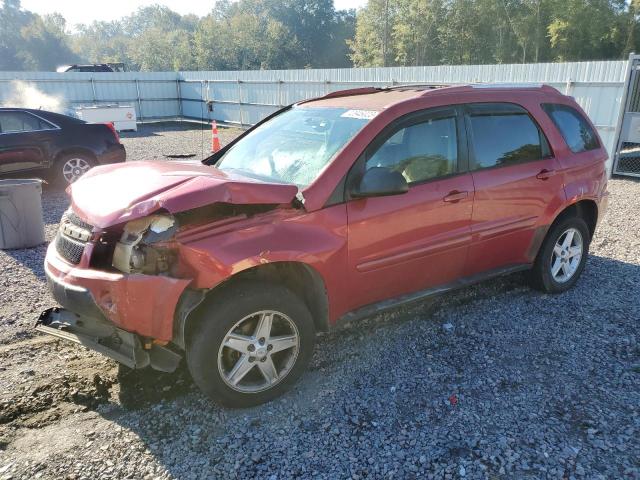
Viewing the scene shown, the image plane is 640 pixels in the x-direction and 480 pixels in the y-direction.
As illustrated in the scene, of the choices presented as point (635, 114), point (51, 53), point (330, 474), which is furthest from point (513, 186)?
point (51, 53)

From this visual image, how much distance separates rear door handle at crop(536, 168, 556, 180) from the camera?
14.2ft

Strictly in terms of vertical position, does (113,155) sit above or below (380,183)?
below

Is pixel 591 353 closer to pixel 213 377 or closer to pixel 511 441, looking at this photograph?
pixel 511 441

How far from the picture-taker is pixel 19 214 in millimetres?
6047

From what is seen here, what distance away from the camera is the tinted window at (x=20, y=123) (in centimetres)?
854

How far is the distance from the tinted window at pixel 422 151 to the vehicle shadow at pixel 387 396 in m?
1.34

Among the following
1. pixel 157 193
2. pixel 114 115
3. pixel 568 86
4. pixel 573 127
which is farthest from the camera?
pixel 114 115

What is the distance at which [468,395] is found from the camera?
3.30m

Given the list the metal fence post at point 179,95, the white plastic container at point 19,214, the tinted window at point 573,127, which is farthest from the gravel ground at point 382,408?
the metal fence post at point 179,95

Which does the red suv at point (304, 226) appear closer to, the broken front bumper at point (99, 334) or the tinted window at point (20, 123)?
the broken front bumper at point (99, 334)

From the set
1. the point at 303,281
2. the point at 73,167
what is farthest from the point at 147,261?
the point at 73,167

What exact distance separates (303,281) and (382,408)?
3.15 feet

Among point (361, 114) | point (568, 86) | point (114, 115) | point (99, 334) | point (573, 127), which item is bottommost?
point (99, 334)

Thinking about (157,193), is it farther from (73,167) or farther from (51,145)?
(73,167)
